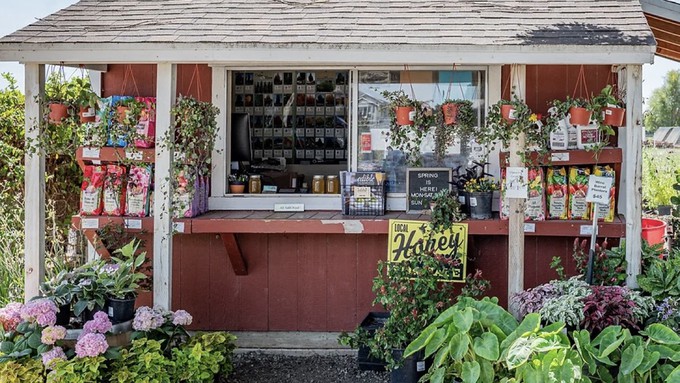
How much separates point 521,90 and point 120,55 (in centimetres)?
258

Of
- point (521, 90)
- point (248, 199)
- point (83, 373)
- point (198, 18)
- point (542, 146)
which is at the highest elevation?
point (198, 18)

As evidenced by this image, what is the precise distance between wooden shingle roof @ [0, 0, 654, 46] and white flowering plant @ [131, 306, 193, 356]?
5.63ft

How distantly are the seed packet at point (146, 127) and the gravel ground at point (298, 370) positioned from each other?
5.74ft

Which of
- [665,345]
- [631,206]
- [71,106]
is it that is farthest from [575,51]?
[71,106]

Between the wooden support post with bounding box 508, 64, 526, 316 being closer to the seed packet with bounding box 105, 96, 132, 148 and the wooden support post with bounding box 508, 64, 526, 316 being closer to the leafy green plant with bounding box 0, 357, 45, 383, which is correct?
the seed packet with bounding box 105, 96, 132, 148

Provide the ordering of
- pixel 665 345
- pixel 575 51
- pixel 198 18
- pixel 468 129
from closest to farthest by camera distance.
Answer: pixel 665 345 → pixel 575 51 → pixel 198 18 → pixel 468 129

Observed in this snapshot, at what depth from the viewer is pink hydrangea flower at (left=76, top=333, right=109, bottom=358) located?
414 cm

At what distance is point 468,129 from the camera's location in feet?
17.8

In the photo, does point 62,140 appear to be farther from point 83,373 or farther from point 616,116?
point 616,116

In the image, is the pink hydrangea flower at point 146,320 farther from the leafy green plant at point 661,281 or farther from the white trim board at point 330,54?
the leafy green plant at point 661,281

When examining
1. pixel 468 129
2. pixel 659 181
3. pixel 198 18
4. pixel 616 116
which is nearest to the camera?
pixel 616 116

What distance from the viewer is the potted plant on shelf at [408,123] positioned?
5.22 meters

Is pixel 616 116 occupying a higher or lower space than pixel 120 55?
lower

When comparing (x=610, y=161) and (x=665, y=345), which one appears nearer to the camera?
(x=665, y=345)
